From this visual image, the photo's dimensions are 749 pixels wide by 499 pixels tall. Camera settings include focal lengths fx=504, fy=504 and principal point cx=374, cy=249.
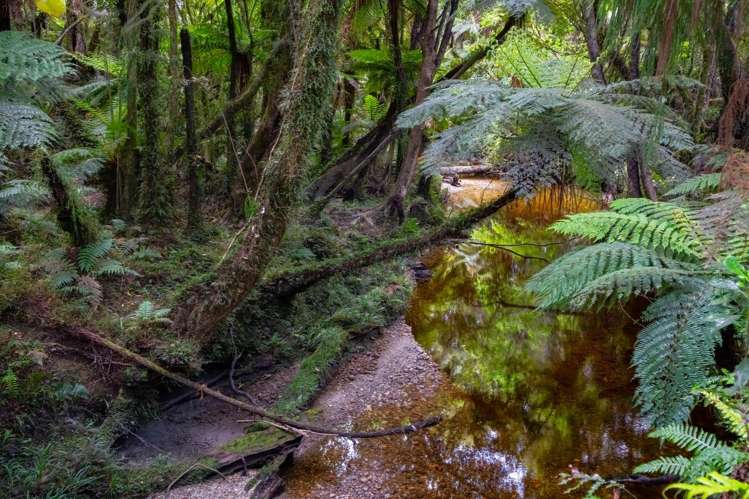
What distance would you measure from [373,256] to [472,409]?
4.84 feet

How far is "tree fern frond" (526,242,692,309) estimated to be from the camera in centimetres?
293

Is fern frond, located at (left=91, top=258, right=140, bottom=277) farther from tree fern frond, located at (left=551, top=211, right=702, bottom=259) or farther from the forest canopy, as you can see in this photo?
tree fern frond, located at (left=551, top=211, right=702, bottom=259)

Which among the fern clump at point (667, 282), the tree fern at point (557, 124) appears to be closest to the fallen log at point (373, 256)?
the tree fern at point (557, 124)

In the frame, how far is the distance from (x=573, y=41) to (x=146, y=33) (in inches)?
268

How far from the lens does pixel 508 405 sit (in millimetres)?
3955

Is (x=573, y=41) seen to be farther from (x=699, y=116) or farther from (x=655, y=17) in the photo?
(x=655, y=17)

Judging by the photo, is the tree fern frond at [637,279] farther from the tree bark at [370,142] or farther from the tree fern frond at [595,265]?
the tree bark at [370,142]

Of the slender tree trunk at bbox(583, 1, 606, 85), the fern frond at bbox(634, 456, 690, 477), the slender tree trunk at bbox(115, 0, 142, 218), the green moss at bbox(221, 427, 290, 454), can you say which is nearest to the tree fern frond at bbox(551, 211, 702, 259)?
the fern frond at bbox(634, 456, 690, 477)

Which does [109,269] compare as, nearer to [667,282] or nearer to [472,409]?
[472,409]

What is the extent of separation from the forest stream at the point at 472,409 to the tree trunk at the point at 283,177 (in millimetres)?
702

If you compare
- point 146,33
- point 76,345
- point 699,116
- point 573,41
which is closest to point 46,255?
point 76,345

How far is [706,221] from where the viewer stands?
3010 millimetres

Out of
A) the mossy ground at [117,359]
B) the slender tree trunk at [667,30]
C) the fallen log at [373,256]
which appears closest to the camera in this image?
the slender tree trunk at [667,30]

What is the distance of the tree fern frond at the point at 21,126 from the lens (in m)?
2.16
